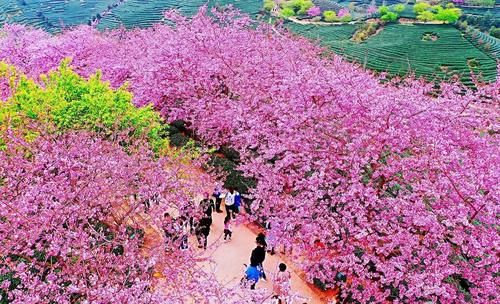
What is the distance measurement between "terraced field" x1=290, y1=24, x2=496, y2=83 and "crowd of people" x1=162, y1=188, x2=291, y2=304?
2028 centimetres

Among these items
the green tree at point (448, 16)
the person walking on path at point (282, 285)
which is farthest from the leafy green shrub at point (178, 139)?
the green tree at point (448, 16)

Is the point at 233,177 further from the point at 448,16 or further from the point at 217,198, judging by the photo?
the point at 448,16

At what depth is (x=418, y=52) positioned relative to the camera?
120 feet

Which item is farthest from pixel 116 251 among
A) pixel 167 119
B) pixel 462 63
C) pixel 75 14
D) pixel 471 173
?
pixel 75 14

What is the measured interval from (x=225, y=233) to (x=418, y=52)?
1121 inches

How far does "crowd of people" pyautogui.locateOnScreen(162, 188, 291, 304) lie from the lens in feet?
35.3

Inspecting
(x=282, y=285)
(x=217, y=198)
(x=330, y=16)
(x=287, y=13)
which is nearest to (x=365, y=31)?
(x=330, y=16)

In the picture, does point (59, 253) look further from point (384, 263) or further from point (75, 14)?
point (75, 14)

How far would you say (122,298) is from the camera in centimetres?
806

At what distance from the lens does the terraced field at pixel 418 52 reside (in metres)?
33.3

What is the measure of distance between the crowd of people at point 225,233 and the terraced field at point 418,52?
66.5 ft

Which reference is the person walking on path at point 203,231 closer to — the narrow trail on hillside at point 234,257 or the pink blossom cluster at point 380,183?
the narrow trail on hillside at point 234,257

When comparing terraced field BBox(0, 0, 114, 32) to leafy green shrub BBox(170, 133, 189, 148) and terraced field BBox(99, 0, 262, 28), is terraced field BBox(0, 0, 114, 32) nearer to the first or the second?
terraced field BBox(99, 0, 262, 28)

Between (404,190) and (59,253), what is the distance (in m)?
7.74
